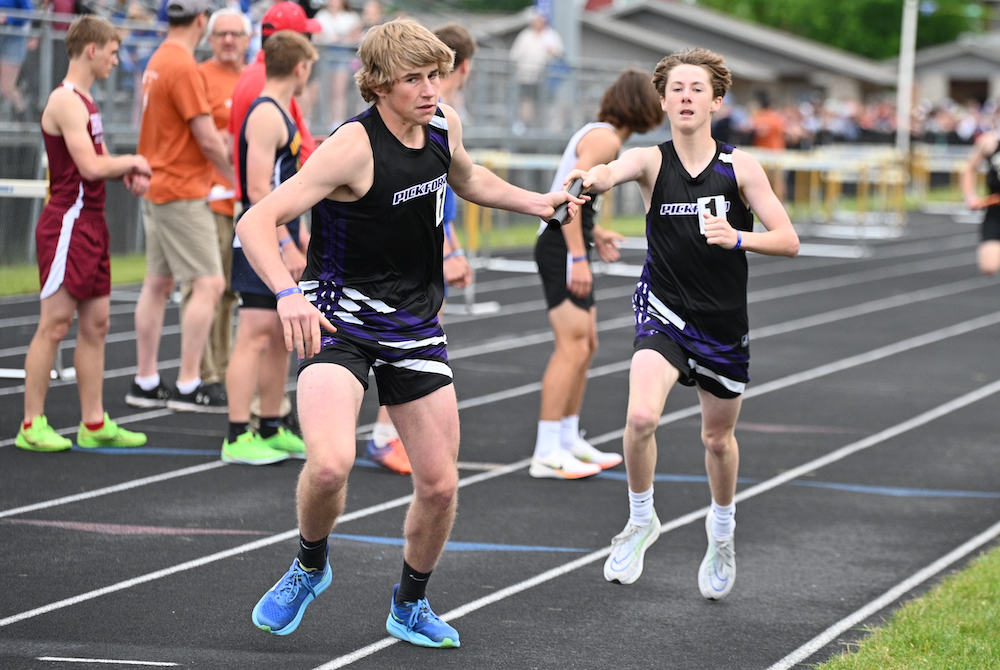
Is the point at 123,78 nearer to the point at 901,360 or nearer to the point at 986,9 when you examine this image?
the point at 901,360

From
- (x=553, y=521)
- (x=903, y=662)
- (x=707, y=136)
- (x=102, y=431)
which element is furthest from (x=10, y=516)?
(x=903, y=662)

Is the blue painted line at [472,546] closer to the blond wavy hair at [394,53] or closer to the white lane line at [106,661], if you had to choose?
the white lane line at [106,661]

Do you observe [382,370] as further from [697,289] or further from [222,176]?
[222,176]

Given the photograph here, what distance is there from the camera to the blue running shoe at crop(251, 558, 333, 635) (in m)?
4.43

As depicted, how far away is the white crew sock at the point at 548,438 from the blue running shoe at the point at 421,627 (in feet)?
8.79

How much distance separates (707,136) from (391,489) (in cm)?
263

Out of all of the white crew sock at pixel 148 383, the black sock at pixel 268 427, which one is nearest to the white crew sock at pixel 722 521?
the black sock at pixel 268 427

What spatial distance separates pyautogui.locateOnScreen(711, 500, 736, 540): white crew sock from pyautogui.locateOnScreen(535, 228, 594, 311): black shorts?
204 centimetres

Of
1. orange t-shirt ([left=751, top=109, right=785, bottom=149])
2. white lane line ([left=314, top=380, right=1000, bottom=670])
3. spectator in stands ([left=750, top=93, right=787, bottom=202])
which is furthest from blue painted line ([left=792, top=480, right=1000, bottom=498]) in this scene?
orange t-shirt ([left=751, top=109, right=785, bottom=149])

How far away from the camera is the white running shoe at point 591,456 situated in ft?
24.7

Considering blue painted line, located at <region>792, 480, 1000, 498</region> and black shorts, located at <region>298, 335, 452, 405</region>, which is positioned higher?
black shorts, located at <region>298, 335, 452, 405</region>

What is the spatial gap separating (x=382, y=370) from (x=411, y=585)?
78cm

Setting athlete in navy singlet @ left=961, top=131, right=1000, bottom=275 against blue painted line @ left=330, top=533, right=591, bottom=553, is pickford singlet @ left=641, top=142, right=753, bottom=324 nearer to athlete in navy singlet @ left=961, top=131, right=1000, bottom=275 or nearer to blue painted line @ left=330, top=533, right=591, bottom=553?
blue painted line @ left=330, top=533, right=591, bottom=553

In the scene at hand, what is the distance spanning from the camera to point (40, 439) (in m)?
7.30
